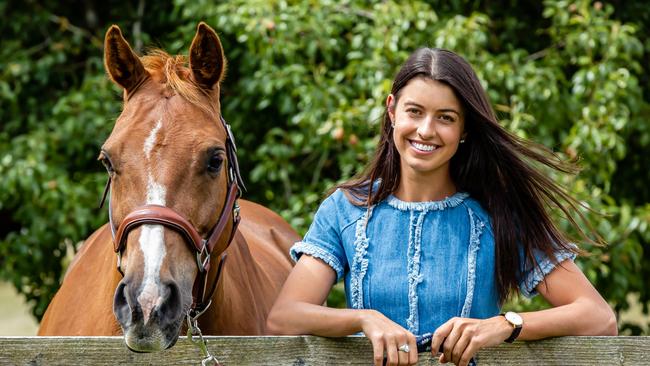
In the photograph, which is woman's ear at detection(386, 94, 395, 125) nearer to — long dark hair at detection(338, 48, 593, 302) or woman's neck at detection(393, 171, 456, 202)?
long dark hair at detection(338, 48, 593, 302)

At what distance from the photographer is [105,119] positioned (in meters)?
5.89

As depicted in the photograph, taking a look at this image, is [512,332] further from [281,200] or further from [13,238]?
[13,238]

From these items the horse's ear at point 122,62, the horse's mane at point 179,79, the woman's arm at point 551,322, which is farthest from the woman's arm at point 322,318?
the horse's ear at point 122,62

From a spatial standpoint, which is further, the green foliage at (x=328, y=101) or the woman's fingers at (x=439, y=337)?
the green foliage at (x=328, y=101)

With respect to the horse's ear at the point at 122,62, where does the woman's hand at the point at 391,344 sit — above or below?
below

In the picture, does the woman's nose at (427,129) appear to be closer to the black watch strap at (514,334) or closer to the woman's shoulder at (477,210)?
the woman's shoulder at (477,210)

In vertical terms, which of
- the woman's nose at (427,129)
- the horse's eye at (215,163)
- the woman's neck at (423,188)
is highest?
the woman's nose at (427,129)

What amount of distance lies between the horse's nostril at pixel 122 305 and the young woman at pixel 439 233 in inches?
16.7

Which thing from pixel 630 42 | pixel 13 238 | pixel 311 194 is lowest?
pixel 13 238

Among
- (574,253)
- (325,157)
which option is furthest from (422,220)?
(325,157)

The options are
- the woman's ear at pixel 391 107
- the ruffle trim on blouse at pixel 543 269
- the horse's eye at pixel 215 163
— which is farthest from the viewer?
the woman's ear at pixel 391 107

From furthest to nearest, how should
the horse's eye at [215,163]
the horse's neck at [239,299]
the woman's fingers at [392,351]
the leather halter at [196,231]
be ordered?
1. the horse's neck at [239,299]
2. the horse's eye at [215,163]
3. the leather halter at [196,231]
4. the woman's fingers at [392,351]

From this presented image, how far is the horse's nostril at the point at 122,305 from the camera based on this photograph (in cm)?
231

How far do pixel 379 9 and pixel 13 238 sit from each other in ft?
9.05
